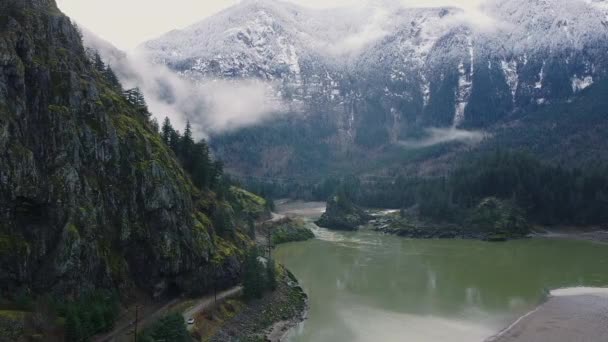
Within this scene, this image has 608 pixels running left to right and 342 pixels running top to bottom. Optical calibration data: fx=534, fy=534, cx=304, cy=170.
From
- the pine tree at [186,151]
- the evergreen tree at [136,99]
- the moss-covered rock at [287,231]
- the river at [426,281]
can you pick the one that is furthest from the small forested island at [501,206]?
the evergreen tree at [136,99]

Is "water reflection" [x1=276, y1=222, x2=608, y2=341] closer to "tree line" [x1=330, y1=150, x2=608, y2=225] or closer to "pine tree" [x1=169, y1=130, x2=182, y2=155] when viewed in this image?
"tree line" [x1=330, y1=150, x2=608, y2=225]

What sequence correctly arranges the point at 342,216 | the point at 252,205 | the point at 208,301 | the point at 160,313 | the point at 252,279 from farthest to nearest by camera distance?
the point at 342,216
the point at 252,205
the point at 252,279
the point at 208,301
the point at 160,313

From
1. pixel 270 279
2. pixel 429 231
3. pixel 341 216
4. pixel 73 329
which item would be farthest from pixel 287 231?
pixel 73 329

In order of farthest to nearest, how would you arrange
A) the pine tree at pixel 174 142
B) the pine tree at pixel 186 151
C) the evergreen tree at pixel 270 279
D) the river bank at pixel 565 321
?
1. the pine tree at pixel 174 142
2. the pine tree at pixel 186 151
3. the evergreen tree at pixel 270 279
4. the river bank at pixel 565 321

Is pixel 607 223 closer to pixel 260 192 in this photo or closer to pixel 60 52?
pixel 260 192

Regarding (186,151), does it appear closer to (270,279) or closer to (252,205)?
(270,279)

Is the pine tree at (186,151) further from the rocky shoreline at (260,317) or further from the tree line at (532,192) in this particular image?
the tree line at (532,192)
